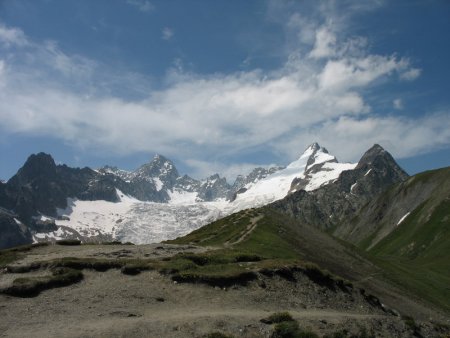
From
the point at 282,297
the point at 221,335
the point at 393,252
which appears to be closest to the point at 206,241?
the point at 282,297

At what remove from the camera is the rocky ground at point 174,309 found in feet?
91.5

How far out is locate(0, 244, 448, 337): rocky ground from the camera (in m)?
27.9

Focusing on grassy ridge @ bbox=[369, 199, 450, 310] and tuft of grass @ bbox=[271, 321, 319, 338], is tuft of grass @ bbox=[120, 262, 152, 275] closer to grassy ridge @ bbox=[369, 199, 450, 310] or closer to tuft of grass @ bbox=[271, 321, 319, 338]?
tuft of grass @ bbox=[271, 321, 319, 338]

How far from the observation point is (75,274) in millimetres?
37469

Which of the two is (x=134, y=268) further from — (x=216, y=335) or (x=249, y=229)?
(x=249, y=229)

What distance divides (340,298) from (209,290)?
576 inches

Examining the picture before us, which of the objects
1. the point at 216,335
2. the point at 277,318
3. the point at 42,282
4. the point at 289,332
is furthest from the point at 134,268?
the point at 289,332

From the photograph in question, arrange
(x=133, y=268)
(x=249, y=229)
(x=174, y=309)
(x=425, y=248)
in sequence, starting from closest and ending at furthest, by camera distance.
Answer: (x=174, y=309) < (x=133, y=268) < (x=249, y=229) < (x=425, y=248)

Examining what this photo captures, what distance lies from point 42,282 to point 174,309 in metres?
10.5

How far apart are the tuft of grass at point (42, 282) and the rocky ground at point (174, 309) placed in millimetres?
630

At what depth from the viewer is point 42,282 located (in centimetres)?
3516

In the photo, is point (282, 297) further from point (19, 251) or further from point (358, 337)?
point (19, 251)

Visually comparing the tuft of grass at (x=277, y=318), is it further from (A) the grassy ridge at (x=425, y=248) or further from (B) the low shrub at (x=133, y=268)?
(A) the grassy ridge at (x=425, y=248)

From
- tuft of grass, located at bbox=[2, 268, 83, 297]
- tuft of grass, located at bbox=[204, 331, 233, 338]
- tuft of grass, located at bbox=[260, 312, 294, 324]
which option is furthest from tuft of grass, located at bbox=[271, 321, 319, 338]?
tuft of grass, located at bbox=[2, 268, 83, 297]
